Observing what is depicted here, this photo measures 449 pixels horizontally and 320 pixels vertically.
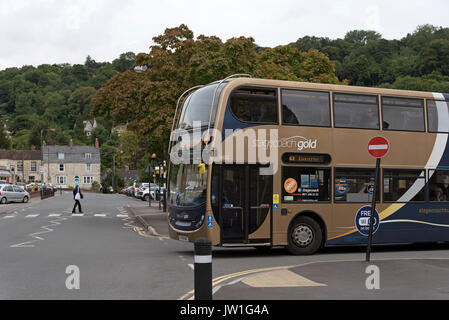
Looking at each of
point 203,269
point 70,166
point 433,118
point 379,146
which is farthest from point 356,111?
point 70,166

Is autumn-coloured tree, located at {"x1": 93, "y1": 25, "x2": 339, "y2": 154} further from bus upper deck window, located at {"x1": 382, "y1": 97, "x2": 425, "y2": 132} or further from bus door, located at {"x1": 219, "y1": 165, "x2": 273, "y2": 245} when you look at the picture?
bus door, located at {"x1": 219, "y1": 165, "x2": 273, "y2": 245}

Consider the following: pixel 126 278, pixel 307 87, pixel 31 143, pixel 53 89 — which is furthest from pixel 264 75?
pixel 53 89

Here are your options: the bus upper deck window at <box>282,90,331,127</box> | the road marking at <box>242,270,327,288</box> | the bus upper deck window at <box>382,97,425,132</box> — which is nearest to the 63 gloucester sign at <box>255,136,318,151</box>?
the bus upper deck window at <box>282,90,331,127</box>

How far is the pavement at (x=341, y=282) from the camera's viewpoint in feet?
28.9

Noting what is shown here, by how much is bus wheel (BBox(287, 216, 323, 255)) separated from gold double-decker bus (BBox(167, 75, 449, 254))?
0.03 m

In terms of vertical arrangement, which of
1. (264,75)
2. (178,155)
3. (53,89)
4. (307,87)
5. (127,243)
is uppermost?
(53,89)

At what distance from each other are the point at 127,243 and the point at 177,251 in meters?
2.84

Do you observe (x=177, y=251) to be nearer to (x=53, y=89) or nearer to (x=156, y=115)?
(x=156, y=115)

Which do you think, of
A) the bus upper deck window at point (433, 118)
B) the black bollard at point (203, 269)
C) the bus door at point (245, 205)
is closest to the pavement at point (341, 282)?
the black bollard at point (203, 269)

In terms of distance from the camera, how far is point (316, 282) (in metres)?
10.0

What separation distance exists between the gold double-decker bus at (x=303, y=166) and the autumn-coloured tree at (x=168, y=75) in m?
7.66

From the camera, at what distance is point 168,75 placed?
86.0 feet

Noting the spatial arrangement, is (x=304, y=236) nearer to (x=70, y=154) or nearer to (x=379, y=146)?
(x=379, y=146)

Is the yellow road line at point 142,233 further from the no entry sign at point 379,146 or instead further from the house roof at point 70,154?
the house roof at point 70,154
